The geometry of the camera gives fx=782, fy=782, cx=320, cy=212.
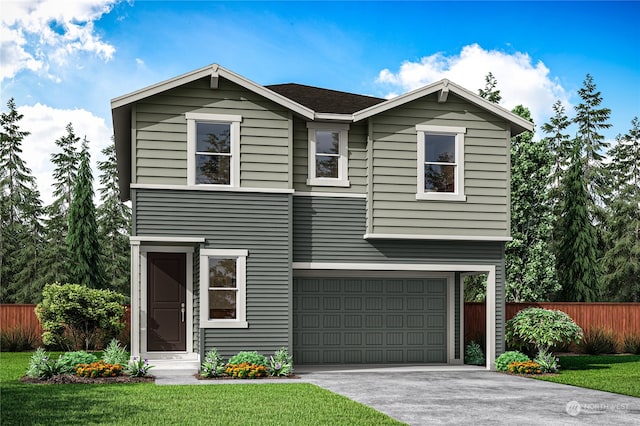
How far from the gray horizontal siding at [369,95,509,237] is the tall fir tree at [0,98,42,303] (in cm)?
3284

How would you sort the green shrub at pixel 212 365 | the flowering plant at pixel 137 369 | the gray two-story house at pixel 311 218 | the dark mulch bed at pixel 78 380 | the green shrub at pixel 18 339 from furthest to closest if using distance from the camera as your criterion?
the green shrub at pixel 18 339, the gray two-story house at pixel 311 218, the green shrub at pixel 212 365, the flowering plant at pixel 137 369, the dark mulch bed at pixel 78 380

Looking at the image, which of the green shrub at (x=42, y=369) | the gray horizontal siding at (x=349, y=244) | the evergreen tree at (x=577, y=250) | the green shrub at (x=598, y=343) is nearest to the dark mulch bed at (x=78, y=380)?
the green shrub at (x=42, y=369)

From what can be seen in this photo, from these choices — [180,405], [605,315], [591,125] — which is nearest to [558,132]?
[591,125]

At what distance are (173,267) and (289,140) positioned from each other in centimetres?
454

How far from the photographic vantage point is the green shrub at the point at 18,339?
2492 cm

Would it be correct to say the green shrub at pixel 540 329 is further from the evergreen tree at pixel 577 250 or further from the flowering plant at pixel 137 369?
the evergreen tree at pixel 577 250

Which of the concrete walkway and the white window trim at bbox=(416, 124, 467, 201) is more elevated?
the white window trim at bbox=(416, 124, 467, 201)

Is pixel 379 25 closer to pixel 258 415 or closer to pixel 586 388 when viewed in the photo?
pixel 586 388

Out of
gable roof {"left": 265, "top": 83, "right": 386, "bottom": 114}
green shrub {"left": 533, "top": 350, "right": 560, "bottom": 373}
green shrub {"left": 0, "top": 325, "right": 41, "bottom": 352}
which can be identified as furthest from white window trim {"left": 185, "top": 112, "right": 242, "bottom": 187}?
green shrub {"left": 0, "top": 325, "right": 41, "bottom": 352}

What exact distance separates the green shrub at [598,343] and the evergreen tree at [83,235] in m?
22.8

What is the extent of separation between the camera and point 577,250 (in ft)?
116

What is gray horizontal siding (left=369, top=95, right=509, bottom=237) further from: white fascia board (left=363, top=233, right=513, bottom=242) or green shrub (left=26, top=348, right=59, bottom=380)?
green shrub (left=26, top=348, right=59, bottom=380)

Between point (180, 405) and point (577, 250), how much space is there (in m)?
27.0

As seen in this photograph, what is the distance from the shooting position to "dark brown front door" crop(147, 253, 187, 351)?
19.4 metres
